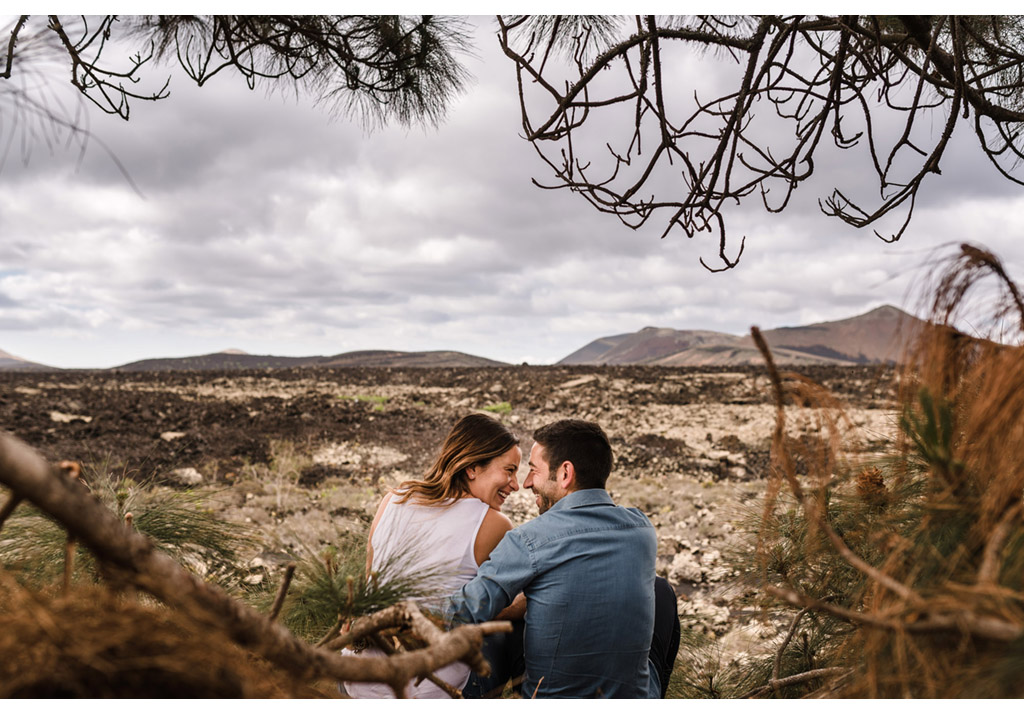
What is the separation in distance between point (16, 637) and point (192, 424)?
12802mm

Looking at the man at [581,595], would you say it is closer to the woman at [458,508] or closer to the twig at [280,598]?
the woman at [458,508]

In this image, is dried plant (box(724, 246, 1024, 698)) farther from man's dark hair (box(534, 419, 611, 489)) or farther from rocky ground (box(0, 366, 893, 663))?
man's dark hair (box(534, 419, 611, 489))

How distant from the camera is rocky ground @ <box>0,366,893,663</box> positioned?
6.20 m

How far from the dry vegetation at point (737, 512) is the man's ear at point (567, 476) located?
0.60 meters

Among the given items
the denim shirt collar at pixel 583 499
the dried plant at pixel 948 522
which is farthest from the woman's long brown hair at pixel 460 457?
the dried plant at pixel 948 522

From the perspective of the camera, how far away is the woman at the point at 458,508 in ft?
6.83

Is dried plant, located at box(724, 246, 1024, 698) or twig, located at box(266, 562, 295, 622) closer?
dried plant, located at box(724, 246, 1024, 698)

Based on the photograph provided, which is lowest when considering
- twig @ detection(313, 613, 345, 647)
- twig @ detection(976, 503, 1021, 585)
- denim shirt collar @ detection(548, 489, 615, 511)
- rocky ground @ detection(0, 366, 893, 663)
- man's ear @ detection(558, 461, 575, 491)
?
rocky ground @ detection(0, 366, 893, 663)

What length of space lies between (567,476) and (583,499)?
127 millimetres

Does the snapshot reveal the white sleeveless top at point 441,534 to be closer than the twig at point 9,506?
No

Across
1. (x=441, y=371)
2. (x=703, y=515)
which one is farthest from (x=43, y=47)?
(x=441, y=371)

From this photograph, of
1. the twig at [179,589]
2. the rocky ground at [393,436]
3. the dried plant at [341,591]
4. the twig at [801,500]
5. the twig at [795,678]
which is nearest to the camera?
the twig at [179,589]

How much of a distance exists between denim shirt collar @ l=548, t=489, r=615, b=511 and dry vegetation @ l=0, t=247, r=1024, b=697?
19.2 inches

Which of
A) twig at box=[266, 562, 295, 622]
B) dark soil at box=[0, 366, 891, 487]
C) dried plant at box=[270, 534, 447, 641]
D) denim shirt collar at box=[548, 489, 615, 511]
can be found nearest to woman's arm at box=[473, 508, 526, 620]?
denim shirt collar at box=[548, 489, 615, 511]
